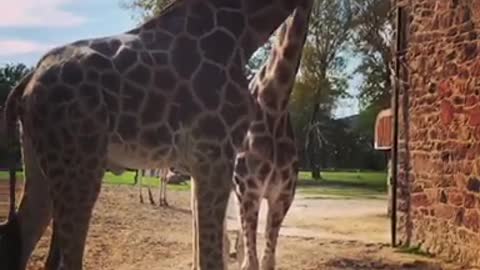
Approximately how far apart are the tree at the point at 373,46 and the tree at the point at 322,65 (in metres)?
0.62

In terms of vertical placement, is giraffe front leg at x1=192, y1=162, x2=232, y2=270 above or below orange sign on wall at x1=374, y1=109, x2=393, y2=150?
below

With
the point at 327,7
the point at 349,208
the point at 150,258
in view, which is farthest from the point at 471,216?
the point at 327,7

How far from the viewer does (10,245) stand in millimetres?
4004

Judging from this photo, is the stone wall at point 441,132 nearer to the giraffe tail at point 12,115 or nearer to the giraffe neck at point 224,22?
the giraffe neck at point 224,22

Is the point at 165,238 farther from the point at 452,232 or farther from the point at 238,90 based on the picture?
the point at 238,90

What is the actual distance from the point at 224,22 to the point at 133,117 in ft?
2.71

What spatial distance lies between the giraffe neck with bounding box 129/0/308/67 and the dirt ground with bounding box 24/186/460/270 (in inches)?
137

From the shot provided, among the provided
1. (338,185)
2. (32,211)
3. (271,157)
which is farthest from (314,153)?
(32,211)

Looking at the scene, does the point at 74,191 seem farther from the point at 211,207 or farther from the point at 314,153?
the point at 314,153

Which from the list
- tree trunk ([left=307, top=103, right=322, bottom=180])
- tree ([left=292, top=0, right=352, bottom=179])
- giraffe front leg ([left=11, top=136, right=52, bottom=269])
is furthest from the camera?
tree trunk ([left=307, top=103, right=322, bottom=180])

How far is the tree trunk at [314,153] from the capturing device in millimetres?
30938

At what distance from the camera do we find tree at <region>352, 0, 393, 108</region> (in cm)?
2448

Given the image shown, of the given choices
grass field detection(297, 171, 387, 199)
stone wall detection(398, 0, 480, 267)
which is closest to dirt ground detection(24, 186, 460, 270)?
stone wall detection(398, 0, 480, 267)

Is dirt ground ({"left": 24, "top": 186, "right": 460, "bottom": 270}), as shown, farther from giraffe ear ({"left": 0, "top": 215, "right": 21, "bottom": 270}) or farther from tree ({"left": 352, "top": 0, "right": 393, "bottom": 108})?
tree ({"left": 352, "top": 0, "right": 393, "bottom": 108})
